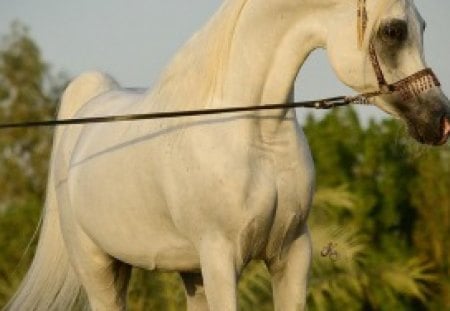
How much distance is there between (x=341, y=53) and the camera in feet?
19.9

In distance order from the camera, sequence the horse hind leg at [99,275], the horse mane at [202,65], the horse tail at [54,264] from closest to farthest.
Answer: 1. the horse mane at [202,65]
2. the horse hind leg at [99,275]
3. the horse tail at [54,264]

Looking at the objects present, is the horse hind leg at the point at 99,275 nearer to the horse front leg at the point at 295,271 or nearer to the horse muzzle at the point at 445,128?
the horse front leg at the point at 295,271

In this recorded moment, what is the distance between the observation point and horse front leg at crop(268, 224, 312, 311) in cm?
645

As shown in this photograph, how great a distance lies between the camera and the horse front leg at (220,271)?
622cm

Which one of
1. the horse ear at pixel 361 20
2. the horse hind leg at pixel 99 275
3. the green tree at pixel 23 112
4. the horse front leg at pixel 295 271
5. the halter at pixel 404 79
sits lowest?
the horse front leg at pixel 295 271

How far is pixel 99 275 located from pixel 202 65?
61.5 inches

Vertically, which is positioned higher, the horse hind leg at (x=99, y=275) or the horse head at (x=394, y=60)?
the horse head at (x=394, y=60)

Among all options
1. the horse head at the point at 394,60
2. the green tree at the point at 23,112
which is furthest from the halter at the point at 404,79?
the green tree at the point at 23,112

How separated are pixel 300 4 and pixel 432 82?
1.97ft

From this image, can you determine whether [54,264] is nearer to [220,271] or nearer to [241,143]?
[220,271]

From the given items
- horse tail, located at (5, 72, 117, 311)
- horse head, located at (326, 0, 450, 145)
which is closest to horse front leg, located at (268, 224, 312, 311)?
horse head, located at (326, 0, 450, 145)

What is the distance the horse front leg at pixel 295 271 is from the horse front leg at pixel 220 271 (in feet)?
0.90

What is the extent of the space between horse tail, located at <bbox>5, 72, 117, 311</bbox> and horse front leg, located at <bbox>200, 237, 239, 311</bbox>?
1853 mm

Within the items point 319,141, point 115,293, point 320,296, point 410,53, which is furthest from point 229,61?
point 319,141
